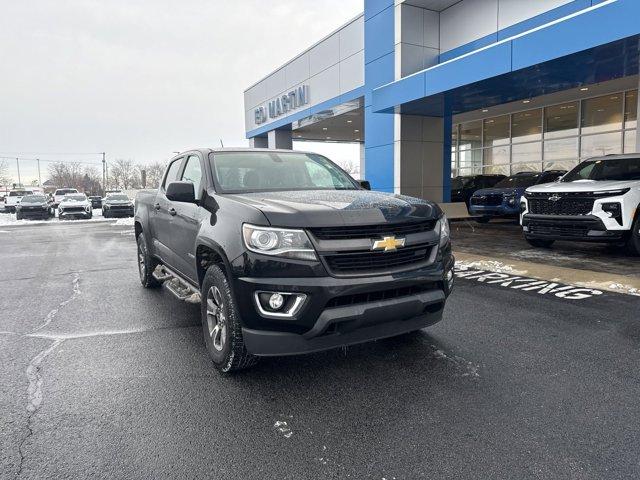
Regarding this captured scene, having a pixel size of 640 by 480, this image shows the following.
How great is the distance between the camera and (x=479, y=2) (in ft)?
49.3

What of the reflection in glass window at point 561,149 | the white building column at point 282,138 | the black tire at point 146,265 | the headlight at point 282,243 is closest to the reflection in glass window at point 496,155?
the reflection in glass window at point 561,149

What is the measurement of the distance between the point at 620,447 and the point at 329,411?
1685 mm

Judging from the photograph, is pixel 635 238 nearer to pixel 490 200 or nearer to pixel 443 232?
pixel 443 232

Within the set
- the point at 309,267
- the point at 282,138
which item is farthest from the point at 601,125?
the point at 309,267

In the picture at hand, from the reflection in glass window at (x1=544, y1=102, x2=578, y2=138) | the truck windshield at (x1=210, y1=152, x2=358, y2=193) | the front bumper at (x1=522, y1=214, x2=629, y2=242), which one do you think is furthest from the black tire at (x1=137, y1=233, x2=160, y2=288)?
the reflection in glass window at (x1=544, y1=102, x2=578, y2=138)

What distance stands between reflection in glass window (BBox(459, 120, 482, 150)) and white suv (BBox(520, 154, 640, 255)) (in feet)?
54.7

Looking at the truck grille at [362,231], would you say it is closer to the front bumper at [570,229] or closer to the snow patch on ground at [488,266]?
the snow patch on ground at [488,266]

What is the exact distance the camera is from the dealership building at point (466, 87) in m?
10.3

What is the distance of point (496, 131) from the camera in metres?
24.4

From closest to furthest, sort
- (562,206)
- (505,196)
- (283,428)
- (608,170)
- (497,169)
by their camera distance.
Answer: (283,428) < (562,206) < (608,170) < (505,196) < (497,169)

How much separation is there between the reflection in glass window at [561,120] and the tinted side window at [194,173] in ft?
66.2

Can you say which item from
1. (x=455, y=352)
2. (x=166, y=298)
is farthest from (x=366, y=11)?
(x=455, y=352)

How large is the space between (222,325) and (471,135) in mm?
25234

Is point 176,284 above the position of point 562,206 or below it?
below
